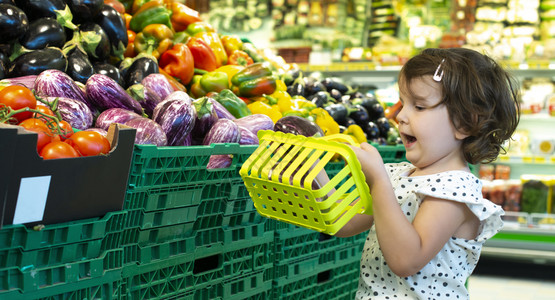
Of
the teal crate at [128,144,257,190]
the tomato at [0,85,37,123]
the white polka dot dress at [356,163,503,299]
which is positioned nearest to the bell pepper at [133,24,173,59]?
the teal crate at [128,144,257,190]

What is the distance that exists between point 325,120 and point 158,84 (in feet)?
3.02

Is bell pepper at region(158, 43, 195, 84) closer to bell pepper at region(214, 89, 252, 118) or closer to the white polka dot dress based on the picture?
bell pepper at region(214, 89, 252, 118)

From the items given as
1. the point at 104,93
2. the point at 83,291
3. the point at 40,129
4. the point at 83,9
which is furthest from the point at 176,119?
the point at 83,9

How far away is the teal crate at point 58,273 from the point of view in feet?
3.93

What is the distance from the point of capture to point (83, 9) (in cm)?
235

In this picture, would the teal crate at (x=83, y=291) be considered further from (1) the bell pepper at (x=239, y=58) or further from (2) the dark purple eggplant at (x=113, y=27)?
(1) the bell pepper at (x=239, y=58)

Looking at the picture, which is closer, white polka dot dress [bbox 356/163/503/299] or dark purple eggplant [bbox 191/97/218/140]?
white polka dot dress [bbox 356/163/503/299]

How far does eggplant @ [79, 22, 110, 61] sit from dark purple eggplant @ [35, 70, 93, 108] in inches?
16.8

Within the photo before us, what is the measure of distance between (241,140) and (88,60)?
0.68 meters

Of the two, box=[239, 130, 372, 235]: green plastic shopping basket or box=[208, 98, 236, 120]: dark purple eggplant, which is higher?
box=[239, 130, 372, 235]: green plastic shopping basket

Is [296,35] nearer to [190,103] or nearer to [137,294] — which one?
[190,103]

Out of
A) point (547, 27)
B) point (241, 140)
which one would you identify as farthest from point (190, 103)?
point (547, 27)

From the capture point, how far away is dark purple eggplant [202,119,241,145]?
6.45 ft

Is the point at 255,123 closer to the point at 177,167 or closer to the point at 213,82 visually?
the point at 213,82
